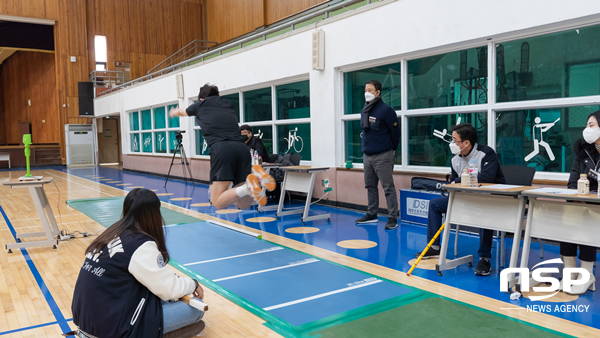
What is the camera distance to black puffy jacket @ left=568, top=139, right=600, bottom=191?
3273 millimetres

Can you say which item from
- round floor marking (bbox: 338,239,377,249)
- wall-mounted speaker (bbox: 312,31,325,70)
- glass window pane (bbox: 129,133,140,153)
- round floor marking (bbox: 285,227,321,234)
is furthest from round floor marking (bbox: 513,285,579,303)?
glass window pane (bbox: 129,133,140,153)

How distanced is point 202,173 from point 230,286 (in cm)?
792

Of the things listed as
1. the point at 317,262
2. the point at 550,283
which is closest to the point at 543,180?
the point at 550,283

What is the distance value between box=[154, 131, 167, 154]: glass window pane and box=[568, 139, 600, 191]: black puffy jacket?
1169 centimetres

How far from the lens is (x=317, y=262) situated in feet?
13.3

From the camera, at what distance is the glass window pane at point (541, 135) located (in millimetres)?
4457

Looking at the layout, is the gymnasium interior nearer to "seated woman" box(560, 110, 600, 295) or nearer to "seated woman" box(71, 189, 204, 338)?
"seated woman" box(560, 110, 600, 295)

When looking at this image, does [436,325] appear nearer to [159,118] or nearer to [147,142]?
[159,118]

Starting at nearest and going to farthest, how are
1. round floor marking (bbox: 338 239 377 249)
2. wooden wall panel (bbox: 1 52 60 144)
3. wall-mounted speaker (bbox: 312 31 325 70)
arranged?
round floor marking (bbox: 338 239 377 249) → wall-mounted speaker (bbox: 312 31 325 70) → wooden wall panel (bbox: 1 52 60 144)

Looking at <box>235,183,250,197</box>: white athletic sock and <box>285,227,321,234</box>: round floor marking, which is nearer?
<box>235,183,250,197</box>: white athletic sock

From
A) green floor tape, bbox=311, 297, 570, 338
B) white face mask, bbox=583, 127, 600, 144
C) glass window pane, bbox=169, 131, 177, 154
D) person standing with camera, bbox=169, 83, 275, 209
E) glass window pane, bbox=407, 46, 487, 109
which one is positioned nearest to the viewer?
green floor tape, bbox=311, 297, 570, 338

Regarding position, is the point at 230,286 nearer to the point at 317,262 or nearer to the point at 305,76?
the point at 317,262

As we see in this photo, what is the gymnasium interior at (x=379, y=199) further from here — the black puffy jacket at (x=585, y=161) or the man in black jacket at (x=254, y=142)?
the man in black jacket at (x=254, y=142)

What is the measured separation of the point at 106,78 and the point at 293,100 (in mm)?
13668
